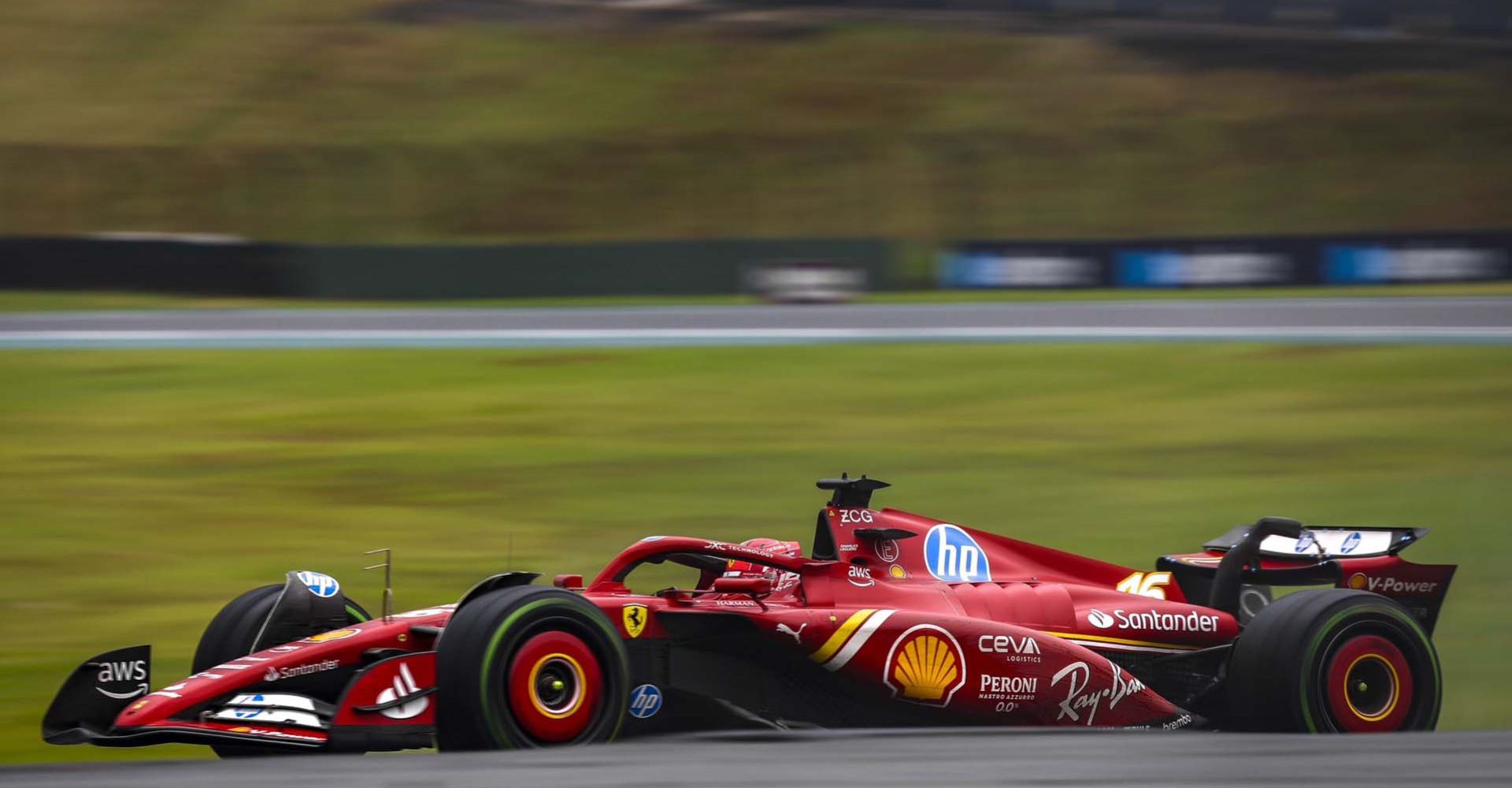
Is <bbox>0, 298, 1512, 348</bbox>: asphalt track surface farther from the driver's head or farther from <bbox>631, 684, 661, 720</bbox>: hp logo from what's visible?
<bbox>631, 684, 661, 720</bbox>: hp logo

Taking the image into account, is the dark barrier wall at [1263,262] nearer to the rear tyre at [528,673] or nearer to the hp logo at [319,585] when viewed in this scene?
the hp logo at [319,585]

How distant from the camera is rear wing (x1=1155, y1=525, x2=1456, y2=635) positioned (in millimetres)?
7148

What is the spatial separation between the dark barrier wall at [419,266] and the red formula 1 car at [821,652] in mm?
16855

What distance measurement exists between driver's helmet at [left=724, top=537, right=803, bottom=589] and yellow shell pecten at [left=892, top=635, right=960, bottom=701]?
1.79 ft

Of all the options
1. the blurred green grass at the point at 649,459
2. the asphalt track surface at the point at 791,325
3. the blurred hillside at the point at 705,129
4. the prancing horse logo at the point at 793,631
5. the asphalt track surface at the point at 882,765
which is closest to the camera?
the asphalt track surface at the point at 882,765

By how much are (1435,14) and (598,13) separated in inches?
721

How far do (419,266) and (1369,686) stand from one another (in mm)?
18936

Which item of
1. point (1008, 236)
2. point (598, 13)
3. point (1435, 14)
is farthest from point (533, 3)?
point (1435, 14)

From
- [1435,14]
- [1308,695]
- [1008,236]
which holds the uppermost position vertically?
[1435,14]

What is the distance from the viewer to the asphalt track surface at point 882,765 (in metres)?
4.70

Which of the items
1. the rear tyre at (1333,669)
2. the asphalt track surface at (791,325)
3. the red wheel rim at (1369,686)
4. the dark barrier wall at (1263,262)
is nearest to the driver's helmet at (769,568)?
the rear tyre at (1333,669)

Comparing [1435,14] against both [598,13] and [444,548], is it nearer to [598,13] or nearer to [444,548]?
[598,13]

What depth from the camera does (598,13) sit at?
4028 centimetres

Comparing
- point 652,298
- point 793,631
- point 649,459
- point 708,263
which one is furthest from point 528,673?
point 708,263
